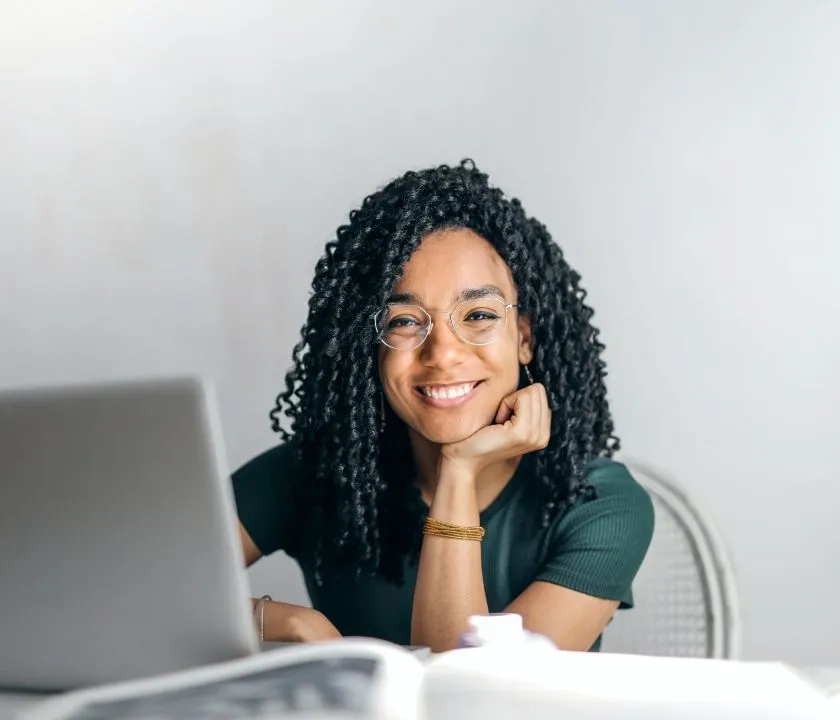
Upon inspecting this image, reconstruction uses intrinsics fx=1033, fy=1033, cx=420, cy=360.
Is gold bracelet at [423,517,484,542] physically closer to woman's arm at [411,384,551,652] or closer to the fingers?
A: woman's arm at [411,384,551,652]

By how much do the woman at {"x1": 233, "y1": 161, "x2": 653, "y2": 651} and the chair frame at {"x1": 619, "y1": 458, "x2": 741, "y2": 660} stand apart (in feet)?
0.34

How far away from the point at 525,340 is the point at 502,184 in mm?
656

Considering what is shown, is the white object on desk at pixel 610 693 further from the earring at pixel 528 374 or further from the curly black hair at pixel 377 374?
the earring at pixel 528 374

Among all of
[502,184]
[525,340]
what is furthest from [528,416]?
[502,184]

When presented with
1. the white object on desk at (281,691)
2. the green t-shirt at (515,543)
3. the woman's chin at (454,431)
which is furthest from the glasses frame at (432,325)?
the white object on desk at (281,691)

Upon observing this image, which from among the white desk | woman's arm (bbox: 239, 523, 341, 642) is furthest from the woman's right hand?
the white desk

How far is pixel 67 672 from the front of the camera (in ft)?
2.46

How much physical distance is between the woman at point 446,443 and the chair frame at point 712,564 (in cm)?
10

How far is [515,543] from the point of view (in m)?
1.51

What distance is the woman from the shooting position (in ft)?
4.63

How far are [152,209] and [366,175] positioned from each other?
1.76ft

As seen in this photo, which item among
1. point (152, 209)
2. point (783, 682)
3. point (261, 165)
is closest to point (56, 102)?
point (152, 209)

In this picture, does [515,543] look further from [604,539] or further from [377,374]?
[377,374]

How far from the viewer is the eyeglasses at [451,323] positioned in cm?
146
